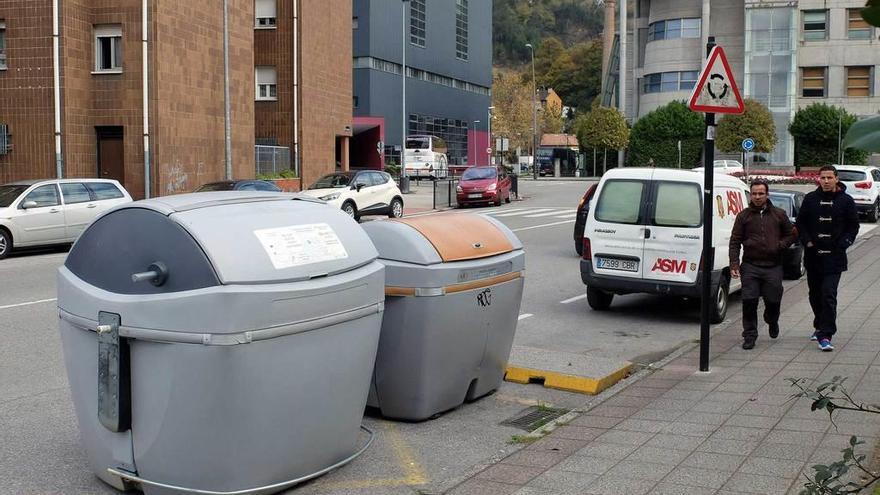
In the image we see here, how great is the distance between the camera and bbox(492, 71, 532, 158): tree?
98.4 meters

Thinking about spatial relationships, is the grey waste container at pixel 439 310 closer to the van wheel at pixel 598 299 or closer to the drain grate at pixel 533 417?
the drain grate at pixel 533 417

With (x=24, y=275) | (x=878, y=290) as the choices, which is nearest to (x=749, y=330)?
(x=878, y=290)

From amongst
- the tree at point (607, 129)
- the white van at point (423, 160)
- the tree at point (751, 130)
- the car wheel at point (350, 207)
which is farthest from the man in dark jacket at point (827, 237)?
the tree at point (607, 129)

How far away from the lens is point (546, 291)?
561 inches

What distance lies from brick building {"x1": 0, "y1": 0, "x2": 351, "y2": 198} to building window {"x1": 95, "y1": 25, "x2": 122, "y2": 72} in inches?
1.2

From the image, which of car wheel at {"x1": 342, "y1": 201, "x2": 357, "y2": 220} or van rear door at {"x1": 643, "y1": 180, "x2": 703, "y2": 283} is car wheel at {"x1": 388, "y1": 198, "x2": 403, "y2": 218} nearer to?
car wheel at {"x1": 342, "y1": 201, "x2": 357, "y2": 220}

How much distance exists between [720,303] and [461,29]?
71801 mm

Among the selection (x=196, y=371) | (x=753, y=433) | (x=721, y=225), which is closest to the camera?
(x=196, y=371)

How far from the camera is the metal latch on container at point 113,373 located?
15.8ft

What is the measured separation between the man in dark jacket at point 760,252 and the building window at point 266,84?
32675 millimetres

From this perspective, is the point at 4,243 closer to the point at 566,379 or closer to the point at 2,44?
the point at 2,44

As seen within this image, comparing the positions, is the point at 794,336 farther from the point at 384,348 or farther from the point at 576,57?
the point at 576,57

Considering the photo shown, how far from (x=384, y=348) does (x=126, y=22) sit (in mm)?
25395

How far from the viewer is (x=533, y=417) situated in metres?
7.04
